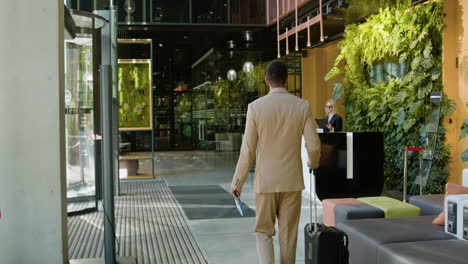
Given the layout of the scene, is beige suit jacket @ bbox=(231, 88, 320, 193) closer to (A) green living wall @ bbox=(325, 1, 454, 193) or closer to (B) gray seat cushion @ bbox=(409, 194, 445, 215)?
(B) gray seat cushion @ bbox=(409, 194, 445, 215)

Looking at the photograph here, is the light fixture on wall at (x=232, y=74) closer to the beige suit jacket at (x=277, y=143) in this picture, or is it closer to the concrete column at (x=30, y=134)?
the beige suit jacket at (x=277, y=143)

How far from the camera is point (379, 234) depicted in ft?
13.6

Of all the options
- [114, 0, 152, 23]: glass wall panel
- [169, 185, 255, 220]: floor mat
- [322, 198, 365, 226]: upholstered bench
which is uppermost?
[114, 0, 152, 23]: glass wall panel

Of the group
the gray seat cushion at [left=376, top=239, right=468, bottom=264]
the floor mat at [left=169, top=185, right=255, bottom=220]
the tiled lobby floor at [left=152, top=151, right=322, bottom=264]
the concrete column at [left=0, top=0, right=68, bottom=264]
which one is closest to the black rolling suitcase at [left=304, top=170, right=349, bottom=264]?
the gray seat cushion at [left=376, top=239, right=468, bottom=264]

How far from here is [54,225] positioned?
138 inches

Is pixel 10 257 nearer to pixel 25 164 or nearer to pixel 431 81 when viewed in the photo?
pixel 25 164

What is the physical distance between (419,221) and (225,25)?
10.3 m

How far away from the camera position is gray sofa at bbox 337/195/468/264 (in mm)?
3539

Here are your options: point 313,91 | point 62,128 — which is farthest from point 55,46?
point 313,91

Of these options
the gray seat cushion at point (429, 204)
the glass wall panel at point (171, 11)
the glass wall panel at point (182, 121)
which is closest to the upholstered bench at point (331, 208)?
the gray seat cushion at point (429, 204)

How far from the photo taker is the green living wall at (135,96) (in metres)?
12.6

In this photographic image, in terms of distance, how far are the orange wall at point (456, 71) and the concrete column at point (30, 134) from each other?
6.46m

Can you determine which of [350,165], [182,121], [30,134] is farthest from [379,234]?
[182,121]

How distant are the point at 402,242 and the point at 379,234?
208 mm
